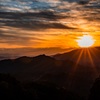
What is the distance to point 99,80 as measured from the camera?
397 feet

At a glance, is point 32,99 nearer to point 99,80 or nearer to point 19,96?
point 19,96

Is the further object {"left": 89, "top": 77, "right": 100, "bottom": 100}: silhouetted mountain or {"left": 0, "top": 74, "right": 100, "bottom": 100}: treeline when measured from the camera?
{"left": 89, "top": 77, "right": 100, "bottom": 100}: silhouetted mountain

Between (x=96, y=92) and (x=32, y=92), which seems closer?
(x=32, y=92)

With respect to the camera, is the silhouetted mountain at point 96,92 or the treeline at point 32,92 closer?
the treeline at point 32,92

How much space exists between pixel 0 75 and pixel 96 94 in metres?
46.3

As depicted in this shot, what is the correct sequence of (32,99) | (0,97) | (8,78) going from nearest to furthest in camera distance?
(0,97)
(32,99)
(8,78)

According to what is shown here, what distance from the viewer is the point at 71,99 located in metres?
132

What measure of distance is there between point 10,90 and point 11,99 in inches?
193

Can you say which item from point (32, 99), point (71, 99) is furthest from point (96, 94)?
point (32, 99)

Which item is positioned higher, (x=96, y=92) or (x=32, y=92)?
(x=32, y=92)

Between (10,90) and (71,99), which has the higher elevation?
(10,90)

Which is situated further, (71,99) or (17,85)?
(71,99)

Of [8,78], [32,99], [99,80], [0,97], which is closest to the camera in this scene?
[0,97]

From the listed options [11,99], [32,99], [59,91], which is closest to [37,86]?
[59,91]
